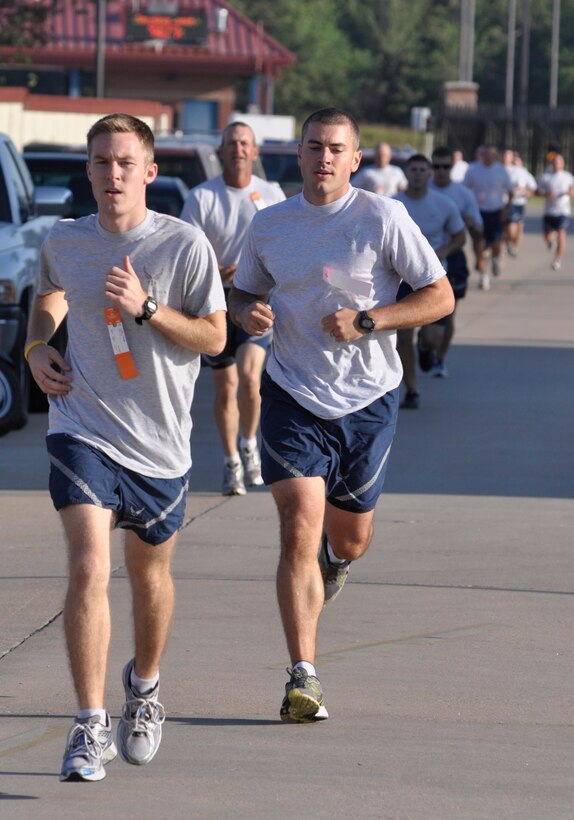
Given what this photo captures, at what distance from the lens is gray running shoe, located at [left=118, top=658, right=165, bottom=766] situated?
17.8 feet

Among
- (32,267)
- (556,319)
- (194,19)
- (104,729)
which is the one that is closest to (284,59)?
(194,19)

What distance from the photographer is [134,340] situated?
17.9ft

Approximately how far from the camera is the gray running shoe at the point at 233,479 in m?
10.4

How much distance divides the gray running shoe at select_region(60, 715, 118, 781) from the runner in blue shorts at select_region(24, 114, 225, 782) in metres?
0.09

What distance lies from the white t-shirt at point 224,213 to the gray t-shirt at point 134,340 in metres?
5.10

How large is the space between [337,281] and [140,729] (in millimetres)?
1723

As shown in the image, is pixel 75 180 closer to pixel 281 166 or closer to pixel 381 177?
pixel 381 177

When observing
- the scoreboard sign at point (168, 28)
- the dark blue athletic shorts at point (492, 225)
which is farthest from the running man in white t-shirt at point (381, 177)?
the scoreboard sign at point (168, 28)

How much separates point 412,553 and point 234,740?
10.7 feet

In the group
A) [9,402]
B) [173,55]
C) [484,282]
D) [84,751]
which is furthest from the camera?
[173,55]

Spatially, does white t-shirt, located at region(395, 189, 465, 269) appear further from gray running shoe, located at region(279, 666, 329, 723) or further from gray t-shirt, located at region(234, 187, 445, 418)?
gray running shoe, located at region(279, 666, 329, 723)

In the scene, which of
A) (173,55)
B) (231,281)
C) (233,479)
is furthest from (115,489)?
(173,55)

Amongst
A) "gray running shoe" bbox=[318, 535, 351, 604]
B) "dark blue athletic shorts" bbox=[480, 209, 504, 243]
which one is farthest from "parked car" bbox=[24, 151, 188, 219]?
"dark blue athletic shorts" bbox=[480, 209, 504, 243]

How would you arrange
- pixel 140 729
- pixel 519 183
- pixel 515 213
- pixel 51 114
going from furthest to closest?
pixel 51 114 → pixel 515 213 → pixel 519 183 → pixel 140 729
